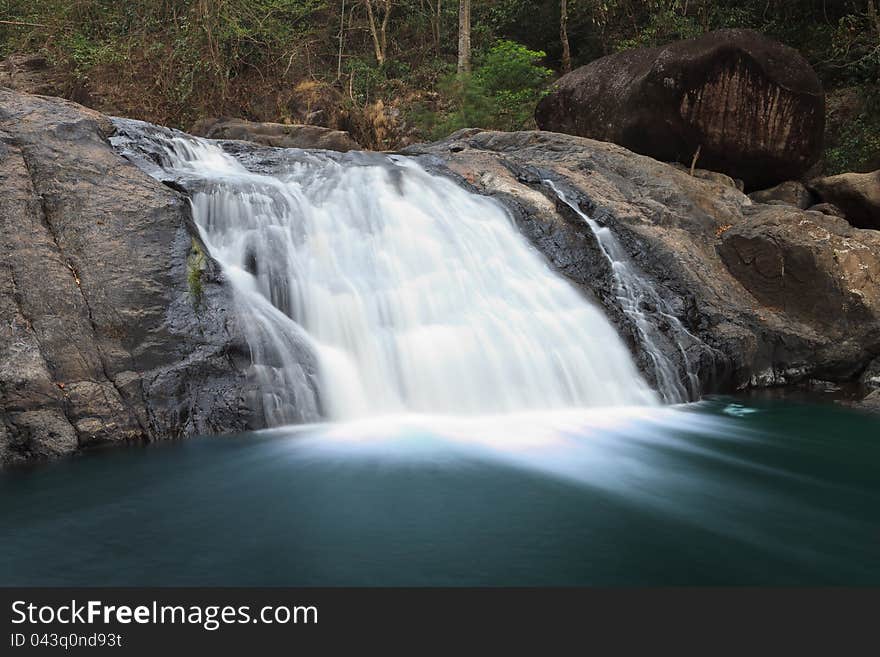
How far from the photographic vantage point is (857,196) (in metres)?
11.7

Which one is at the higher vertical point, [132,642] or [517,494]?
[517,494]

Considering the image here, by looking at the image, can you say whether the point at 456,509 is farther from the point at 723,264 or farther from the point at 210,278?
the point at 723,264

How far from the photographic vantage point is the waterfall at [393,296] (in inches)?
243

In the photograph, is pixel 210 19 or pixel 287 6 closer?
pixel 210 19

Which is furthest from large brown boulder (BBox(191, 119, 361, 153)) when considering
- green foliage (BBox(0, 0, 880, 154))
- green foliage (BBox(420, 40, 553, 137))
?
green foliage (BBox(420, 40, 553, 137))

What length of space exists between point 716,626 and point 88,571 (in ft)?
8.98

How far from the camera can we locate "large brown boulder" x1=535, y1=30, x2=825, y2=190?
11398 mm

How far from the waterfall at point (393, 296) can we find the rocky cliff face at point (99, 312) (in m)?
0.39

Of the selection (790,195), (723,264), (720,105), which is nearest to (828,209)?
(790,195)

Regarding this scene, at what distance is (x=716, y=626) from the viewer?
286 cm

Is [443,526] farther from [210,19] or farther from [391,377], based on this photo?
[210,19]

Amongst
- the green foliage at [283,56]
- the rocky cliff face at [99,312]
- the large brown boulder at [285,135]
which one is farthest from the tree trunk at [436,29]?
the rocky cliff face at [99,312]

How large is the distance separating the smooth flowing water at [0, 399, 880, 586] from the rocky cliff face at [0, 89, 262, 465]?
0.27m

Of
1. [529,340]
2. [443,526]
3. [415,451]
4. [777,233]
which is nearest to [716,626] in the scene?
[443,526]
